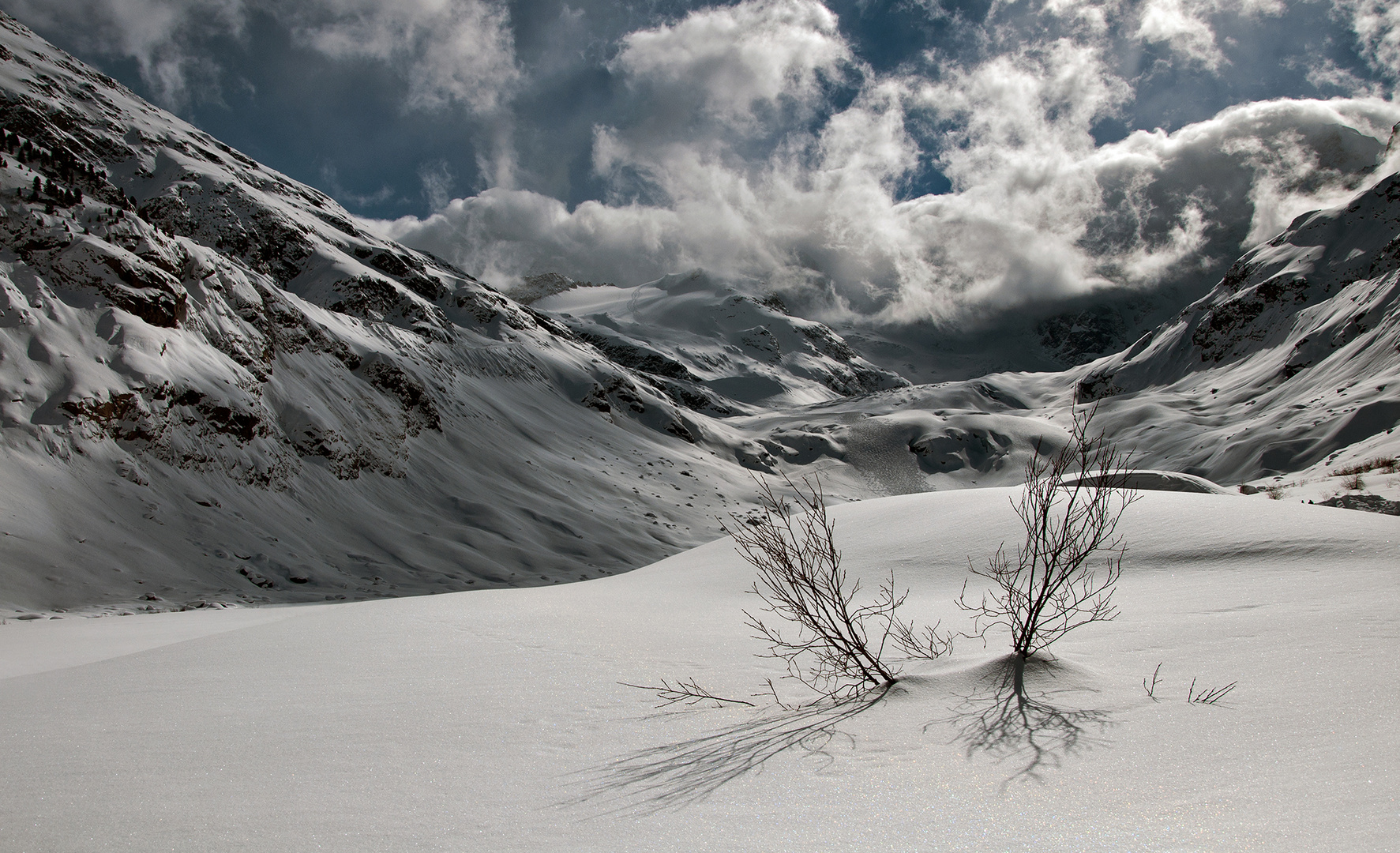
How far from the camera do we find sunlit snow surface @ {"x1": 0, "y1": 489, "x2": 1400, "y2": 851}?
184 centimetres

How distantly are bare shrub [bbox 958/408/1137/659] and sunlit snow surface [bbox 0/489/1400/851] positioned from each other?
19 cm

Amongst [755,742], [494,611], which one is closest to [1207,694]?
[755,742]

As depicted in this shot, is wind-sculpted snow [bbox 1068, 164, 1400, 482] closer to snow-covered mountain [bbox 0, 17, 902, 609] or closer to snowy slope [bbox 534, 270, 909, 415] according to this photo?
snow-covered mountain [bbox 0, 17, 902, 609]

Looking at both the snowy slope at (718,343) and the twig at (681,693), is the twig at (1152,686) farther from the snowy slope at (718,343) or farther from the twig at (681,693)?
the snowy slope at (718,343)

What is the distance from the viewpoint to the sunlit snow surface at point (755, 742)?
184 centimetres

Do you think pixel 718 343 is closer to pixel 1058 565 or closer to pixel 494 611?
pixel 494 611

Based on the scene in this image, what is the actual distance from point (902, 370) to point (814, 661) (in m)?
205

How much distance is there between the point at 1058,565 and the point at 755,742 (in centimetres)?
204

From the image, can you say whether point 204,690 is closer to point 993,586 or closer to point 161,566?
point 993,586

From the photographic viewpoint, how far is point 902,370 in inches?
7869

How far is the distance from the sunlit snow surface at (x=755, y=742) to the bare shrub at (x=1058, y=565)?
19cm

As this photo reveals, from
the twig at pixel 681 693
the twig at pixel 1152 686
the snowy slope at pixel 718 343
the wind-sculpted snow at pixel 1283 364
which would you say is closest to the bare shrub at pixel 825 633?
the twig at pixel 681 693

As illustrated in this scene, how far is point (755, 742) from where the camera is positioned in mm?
2654

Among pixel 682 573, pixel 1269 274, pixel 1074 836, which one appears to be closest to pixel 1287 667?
pixel 1074 836
